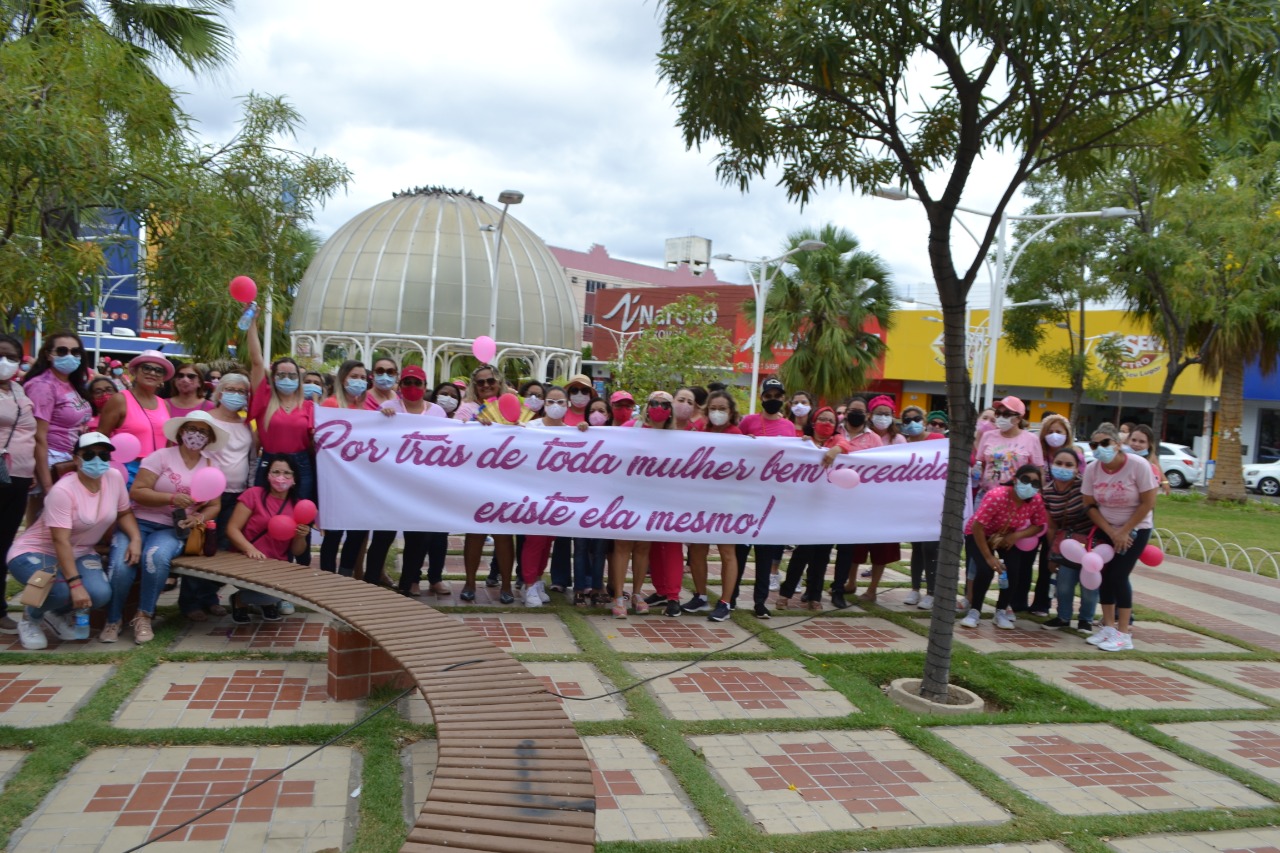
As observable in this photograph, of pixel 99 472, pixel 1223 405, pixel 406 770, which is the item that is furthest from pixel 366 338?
pixel 406 770

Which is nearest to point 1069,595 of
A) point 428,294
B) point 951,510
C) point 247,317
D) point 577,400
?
point 951,510

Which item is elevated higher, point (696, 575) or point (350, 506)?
point (350, 506)

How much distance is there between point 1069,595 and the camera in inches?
316

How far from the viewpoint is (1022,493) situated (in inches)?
303

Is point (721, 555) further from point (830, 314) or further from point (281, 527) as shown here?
point (830, 314)

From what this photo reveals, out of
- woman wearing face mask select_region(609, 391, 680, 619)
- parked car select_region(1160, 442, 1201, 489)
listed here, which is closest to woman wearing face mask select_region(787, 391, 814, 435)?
woman wearing face mask select_region(609, 391, 680, 619)

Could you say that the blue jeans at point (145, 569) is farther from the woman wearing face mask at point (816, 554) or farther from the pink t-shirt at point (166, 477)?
the woman wearing face mask at point (816, 554)

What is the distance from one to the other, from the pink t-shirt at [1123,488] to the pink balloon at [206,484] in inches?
259

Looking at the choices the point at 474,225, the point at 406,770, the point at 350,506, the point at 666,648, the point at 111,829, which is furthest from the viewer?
the point at 474,225

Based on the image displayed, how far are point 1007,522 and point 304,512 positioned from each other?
5.51 m

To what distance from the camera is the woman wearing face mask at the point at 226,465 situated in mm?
6387

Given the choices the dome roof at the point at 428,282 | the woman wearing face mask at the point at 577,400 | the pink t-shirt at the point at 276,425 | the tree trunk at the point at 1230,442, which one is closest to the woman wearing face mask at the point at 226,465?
the pink t-shirt at the point at 276,425

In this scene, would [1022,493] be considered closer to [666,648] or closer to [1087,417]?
[666,648]

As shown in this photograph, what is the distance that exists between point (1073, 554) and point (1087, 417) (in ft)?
116
